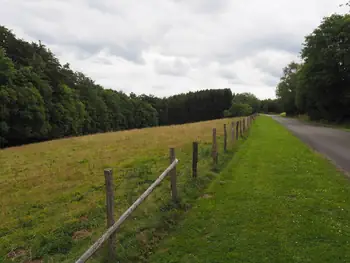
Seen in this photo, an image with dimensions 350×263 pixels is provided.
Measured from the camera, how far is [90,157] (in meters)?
19.3

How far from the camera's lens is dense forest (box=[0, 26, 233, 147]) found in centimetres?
4450

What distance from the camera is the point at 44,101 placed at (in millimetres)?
53438

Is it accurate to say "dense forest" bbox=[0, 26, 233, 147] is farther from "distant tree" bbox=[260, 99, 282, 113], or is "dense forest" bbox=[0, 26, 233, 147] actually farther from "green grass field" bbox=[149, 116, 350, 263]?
"distant tree" bbox=[260, 99, 282, 113]

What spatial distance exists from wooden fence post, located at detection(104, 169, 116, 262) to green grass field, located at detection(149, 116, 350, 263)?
2.59ft

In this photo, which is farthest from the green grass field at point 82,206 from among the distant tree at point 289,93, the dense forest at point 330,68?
the distant tree at point 289,93

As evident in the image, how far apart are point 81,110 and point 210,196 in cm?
6321

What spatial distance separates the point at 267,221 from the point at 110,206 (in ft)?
11.7

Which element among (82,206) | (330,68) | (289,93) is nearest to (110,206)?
(82,206)

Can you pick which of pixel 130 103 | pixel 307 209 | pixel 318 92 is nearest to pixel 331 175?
pixel 307 209

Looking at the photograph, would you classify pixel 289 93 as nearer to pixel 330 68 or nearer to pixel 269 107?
pixel 330 68

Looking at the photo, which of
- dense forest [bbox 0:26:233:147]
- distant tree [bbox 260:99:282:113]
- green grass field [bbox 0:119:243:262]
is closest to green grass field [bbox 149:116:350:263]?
green grass field [bbox 0:119:243:262]

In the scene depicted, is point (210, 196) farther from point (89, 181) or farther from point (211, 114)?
point (211, 114)

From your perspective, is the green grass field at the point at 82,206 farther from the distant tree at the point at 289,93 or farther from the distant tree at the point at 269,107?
the distant tree at the point at 269,107

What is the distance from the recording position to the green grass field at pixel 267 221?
5879 millimetres
